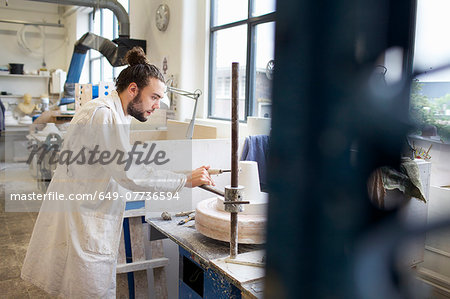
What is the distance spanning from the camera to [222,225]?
1.55 metres

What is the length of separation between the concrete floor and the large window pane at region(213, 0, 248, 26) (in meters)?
3.06

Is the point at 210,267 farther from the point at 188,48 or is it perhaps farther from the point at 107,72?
the point at 107,72

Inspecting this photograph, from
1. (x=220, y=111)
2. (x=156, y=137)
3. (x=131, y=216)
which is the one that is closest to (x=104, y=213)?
(x=131, y=216)

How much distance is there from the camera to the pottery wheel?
150cm

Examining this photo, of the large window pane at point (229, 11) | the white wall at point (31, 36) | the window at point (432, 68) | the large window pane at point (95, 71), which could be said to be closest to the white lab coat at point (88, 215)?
the window at point (432, 68)

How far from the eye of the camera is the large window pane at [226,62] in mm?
4449

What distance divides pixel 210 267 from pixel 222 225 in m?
0.16

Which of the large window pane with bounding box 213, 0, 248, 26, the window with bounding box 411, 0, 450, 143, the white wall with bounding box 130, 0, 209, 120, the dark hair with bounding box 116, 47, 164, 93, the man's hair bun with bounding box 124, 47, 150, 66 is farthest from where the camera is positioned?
the white wall with bounding box 130, 0, 209, 120

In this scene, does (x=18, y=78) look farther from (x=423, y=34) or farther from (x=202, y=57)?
(x=423, y=34)

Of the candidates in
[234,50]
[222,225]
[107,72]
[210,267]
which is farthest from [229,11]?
[107,72]

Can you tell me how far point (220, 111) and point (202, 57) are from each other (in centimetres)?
70

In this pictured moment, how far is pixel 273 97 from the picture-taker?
0.27 meters

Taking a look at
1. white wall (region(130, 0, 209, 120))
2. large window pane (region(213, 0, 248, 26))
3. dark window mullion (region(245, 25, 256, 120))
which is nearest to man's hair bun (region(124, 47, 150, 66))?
dark window mullion (region(245, 25, 256, 120))

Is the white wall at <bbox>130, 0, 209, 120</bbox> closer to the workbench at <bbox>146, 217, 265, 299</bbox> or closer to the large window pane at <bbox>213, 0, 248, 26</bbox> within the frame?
the large window pane at <bbox>213, 0, 248, 26</bbox>
